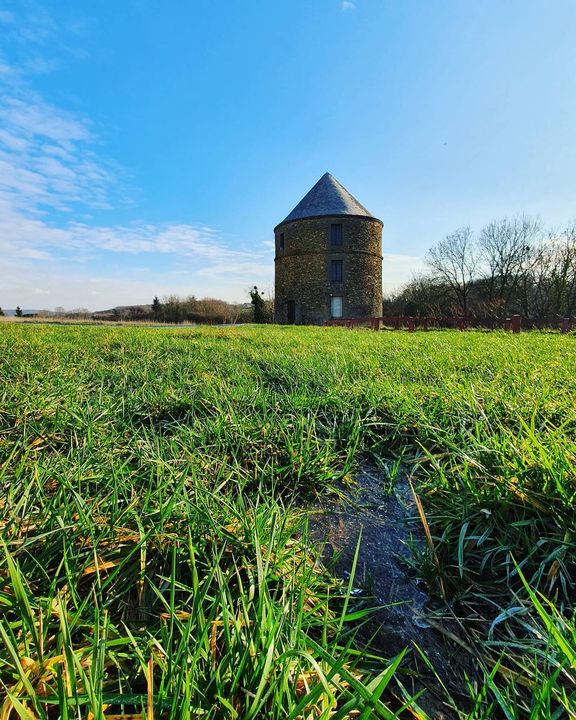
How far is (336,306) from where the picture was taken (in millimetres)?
28812

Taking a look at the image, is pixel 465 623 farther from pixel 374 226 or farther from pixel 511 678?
pixel 374 226

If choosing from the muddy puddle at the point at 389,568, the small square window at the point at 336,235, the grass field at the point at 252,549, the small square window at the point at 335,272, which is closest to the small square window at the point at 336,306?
the small square window at the point at 335,272

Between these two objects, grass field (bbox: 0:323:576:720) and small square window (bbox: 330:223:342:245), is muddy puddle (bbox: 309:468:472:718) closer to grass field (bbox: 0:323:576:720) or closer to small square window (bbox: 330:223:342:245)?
grass field (bbox: 0:323:576:720)

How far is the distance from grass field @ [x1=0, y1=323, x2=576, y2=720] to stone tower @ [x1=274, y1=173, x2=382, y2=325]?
2656 centimetres

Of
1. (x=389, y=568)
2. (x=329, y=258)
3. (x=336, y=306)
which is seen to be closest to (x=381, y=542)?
(x=389, y=568)

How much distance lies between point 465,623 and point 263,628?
2.08ft

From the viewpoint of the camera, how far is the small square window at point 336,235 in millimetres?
28078

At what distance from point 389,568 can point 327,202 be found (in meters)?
30.5

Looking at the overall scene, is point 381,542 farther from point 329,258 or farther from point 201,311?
point 201,311

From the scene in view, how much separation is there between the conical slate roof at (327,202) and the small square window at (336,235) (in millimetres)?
984

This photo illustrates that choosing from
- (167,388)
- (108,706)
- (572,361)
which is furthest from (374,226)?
(108,706)

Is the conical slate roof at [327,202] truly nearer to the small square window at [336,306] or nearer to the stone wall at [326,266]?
the stone wall at [326,266]

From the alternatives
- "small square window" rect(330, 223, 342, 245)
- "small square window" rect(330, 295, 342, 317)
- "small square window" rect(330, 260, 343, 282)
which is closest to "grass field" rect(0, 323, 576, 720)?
"small square window" rect(330, 295, 342, 317)

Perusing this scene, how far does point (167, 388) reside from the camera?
2.69 metres
